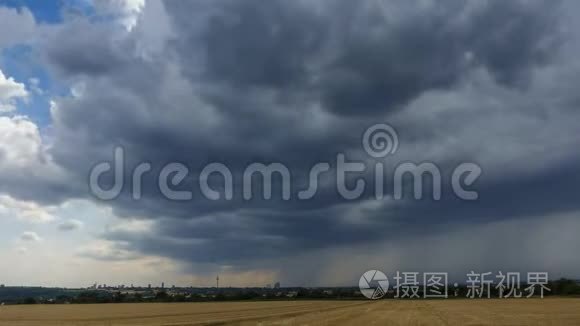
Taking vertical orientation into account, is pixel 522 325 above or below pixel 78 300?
above

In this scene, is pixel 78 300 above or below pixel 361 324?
below

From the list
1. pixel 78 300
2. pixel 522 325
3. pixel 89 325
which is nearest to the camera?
pixel 522 325

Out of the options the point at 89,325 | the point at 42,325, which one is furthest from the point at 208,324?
the point at 42,325

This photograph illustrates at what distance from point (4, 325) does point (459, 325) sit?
178ft

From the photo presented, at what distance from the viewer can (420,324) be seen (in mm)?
59531

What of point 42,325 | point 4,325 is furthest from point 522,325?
point 4,325

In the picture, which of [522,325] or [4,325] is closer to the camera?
[522,325]

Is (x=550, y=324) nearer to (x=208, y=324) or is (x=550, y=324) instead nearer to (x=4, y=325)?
(x=208, y=324)

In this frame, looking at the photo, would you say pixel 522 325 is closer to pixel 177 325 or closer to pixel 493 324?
pixel 493 324

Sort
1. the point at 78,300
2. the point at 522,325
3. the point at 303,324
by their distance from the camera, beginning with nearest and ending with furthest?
the point at 522,325
the point at 303,324
the point at 78,300

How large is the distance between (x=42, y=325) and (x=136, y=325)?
12.4 meters

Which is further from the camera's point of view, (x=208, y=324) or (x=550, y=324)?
(x=208, y=324)

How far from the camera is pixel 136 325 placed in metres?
64.4

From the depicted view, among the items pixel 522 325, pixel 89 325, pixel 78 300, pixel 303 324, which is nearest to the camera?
pixel 522 325
